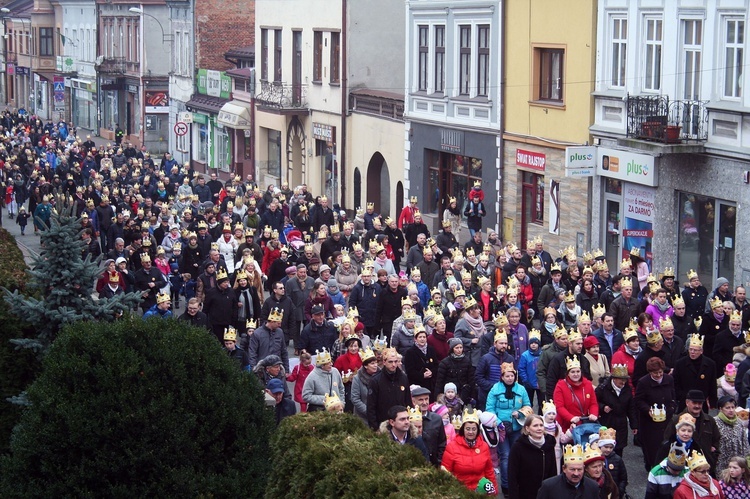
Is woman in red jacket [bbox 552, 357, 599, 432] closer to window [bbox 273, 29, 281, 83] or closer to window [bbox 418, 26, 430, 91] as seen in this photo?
window [bbox 418, 26, 430, 91]

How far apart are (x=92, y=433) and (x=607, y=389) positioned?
617cm

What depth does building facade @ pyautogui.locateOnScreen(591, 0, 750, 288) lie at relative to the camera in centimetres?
2470

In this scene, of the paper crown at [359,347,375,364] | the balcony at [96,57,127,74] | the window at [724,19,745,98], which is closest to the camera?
the paper crown at [359,347,375,364]

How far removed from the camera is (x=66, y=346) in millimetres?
9461

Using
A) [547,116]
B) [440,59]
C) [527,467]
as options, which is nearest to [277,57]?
[440,59]

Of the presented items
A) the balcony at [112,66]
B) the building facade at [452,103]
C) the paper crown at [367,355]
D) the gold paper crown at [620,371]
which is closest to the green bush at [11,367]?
the paper crown at [367,355]

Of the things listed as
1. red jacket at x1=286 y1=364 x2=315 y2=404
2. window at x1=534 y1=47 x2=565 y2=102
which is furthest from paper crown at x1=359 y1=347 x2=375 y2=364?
window at x1=534 y1=47 x2=565 y2=102

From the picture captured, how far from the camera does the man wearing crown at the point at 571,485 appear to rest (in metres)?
9.91

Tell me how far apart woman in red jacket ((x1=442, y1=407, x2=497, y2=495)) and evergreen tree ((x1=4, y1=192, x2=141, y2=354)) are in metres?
2.82

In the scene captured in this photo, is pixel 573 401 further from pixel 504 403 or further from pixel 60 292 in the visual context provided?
pixel 60 292

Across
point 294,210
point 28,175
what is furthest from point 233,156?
point 294,210

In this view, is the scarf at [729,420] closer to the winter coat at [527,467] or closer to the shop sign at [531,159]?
the winter coat at [527,467]

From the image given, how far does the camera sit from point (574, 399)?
13.3 meters

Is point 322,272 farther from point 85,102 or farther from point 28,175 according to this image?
point 85,102
